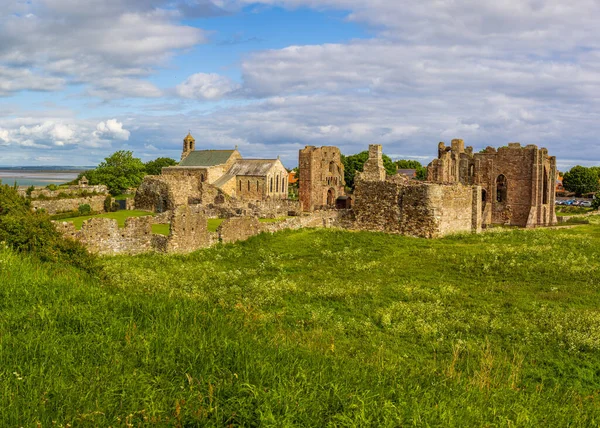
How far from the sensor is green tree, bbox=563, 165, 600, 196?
336 ft

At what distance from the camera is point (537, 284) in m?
16.6

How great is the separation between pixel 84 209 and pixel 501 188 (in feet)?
120

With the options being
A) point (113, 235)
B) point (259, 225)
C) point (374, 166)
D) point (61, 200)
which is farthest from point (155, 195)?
point (374, 166)

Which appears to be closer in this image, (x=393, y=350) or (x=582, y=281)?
(x=393, y=350)

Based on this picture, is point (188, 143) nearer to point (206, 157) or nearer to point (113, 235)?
point (206, 157)

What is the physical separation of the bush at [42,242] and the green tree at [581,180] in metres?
108

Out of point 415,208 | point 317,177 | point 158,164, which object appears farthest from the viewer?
point 158,164

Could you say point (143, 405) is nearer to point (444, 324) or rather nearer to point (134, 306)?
point (134, 306)

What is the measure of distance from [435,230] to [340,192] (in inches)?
1707

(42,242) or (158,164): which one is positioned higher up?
(158,164)

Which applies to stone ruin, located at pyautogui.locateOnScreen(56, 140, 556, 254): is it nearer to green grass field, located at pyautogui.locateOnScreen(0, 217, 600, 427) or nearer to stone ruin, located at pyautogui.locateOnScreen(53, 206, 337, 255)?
stone ruin, located at pyautogui.locateOnScreen(53, 206, 337, 255)

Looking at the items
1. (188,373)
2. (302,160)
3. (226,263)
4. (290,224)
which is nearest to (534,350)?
(188,373)

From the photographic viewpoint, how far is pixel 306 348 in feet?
26.3

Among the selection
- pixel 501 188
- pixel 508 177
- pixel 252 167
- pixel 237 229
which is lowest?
pixel 237 229
